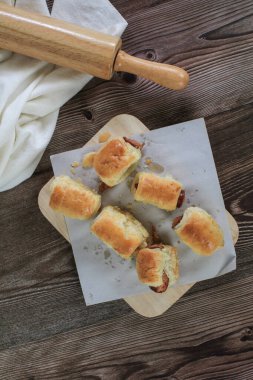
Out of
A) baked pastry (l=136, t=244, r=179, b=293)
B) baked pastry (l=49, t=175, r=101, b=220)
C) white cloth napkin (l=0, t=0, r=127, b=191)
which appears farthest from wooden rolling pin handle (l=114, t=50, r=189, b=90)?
baked pastry (l=136, t=244, r=179, b=293)

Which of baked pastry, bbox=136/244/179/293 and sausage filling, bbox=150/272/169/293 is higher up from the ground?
baked pastry, bbox=136/244/179/293

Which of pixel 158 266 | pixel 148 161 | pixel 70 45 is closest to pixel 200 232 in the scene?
pixel 158 266

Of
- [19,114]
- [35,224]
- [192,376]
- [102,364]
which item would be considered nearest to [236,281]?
[192,376]

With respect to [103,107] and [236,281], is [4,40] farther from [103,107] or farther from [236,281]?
[236,281]

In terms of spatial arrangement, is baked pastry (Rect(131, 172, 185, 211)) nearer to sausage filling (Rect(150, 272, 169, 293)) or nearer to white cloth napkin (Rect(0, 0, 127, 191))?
sausage filling (Rect(150, 272, 169, 293))

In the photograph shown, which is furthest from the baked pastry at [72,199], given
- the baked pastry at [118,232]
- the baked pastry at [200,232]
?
the baked pastry at [200,232]

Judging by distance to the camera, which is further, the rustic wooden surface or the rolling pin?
the rustic wooden surface
